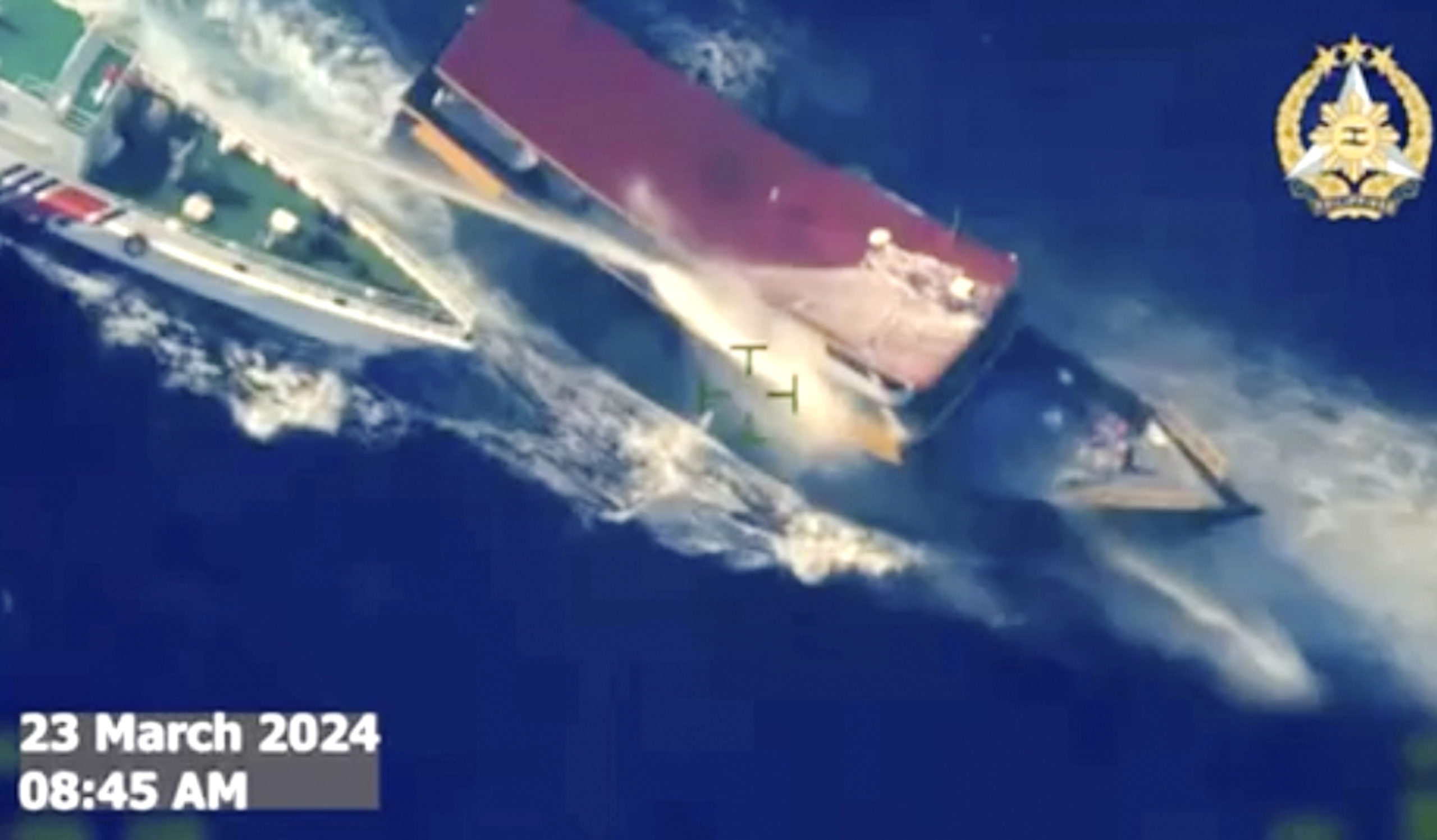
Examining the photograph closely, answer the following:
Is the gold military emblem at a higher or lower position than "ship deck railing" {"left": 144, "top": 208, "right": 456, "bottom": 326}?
higher

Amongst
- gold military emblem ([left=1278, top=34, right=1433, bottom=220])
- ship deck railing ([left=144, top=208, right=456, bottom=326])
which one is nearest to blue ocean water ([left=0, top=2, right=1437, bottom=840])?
gold military emblem ([left=1278, top=34, right=1433, bottom=220])

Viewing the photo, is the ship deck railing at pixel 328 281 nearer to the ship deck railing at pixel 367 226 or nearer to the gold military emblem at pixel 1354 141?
the ship deck railing at pixel 367 226

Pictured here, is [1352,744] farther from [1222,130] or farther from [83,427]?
[83,427]

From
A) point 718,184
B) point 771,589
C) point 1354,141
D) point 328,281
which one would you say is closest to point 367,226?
point 328,281

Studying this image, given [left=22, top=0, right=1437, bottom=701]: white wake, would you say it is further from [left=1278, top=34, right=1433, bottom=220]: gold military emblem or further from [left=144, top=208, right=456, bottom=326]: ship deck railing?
[left=1278, top=34, right=1433, bottom=220]: gold military emblem

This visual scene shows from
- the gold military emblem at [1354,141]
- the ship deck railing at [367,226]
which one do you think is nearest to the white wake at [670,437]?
the ship deck railing at [367,226]
